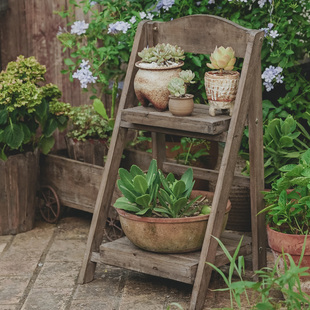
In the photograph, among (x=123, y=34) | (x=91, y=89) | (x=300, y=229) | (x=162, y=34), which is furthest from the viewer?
(x=91, y=89)

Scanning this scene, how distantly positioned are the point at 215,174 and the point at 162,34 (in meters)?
0.89

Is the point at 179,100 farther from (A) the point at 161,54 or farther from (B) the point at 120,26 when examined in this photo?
(B) the point at 120,26

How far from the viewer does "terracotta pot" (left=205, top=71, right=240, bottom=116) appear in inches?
146

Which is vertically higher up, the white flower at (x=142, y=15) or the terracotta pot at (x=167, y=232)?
the white flower at (x=142, y=15)

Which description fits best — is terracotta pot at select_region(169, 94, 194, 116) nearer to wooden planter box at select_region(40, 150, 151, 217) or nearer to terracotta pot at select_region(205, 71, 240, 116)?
terracotta pot at select_region(205, 71, 240, 116)

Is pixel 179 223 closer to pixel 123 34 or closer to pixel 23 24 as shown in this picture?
pixel 123 34

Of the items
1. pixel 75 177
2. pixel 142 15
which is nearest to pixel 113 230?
pixel 75 177

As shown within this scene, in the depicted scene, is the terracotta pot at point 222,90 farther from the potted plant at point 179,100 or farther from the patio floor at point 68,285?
the patio floor at point 68,285

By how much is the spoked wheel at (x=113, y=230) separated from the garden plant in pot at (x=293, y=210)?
1.27 meters

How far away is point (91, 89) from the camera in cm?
522

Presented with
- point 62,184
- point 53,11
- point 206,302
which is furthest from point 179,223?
point 53,11

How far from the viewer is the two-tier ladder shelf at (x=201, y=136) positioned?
12.0 feet

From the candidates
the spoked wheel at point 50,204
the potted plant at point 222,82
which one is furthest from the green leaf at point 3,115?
Result: the potted plant at point 222,82

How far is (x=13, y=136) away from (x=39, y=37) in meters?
1.16
